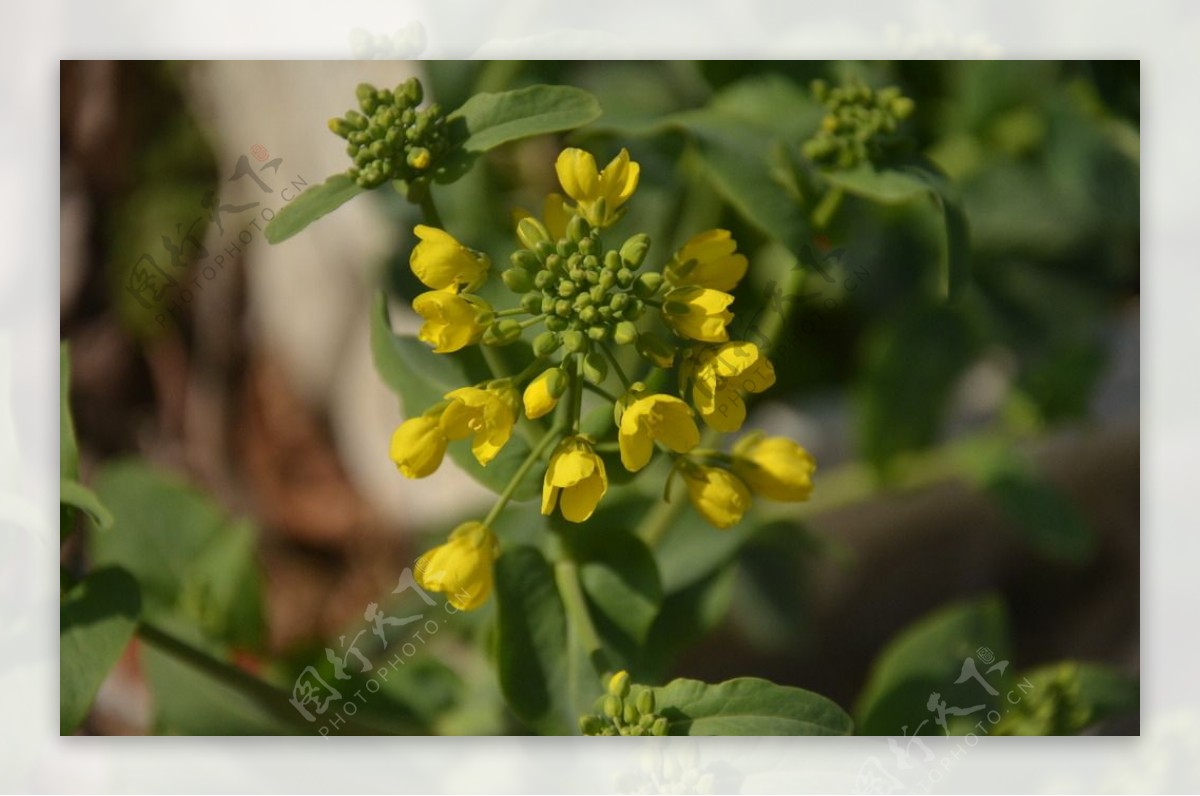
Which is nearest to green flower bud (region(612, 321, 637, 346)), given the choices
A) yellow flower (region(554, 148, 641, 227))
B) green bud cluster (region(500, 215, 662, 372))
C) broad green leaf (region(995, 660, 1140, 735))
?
green bud cluster (region(500, 215, 662, 372))

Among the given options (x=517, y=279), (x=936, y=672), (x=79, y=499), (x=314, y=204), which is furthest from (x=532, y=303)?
(x=936, y=672)

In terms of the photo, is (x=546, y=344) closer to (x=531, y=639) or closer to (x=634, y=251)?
(x=634, y=251)

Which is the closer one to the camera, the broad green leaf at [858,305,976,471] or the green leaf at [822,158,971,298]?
the green leaf at [822,158,971,298]

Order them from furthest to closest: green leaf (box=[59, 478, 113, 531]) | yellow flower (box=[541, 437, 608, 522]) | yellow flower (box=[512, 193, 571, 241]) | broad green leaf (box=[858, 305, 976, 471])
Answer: broad green leaf (box=[858, 305, 976, 471]) → green leaf (box=[59, 478, 113, 531]) → yellow flower (box=[512, 193, 571, 241]) → yellow flower (box=[541, 437, 608, 522])

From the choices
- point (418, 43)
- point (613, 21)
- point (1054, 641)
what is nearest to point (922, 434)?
point (1054, 641)

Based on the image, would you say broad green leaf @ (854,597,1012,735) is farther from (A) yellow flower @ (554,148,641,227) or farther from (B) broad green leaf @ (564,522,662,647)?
(A) yellow flower @ (554,148,641,227)

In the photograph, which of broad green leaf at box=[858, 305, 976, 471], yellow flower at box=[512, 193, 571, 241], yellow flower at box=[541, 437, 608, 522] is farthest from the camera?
broad green leaf at box=[858, 305, 976, 471]
